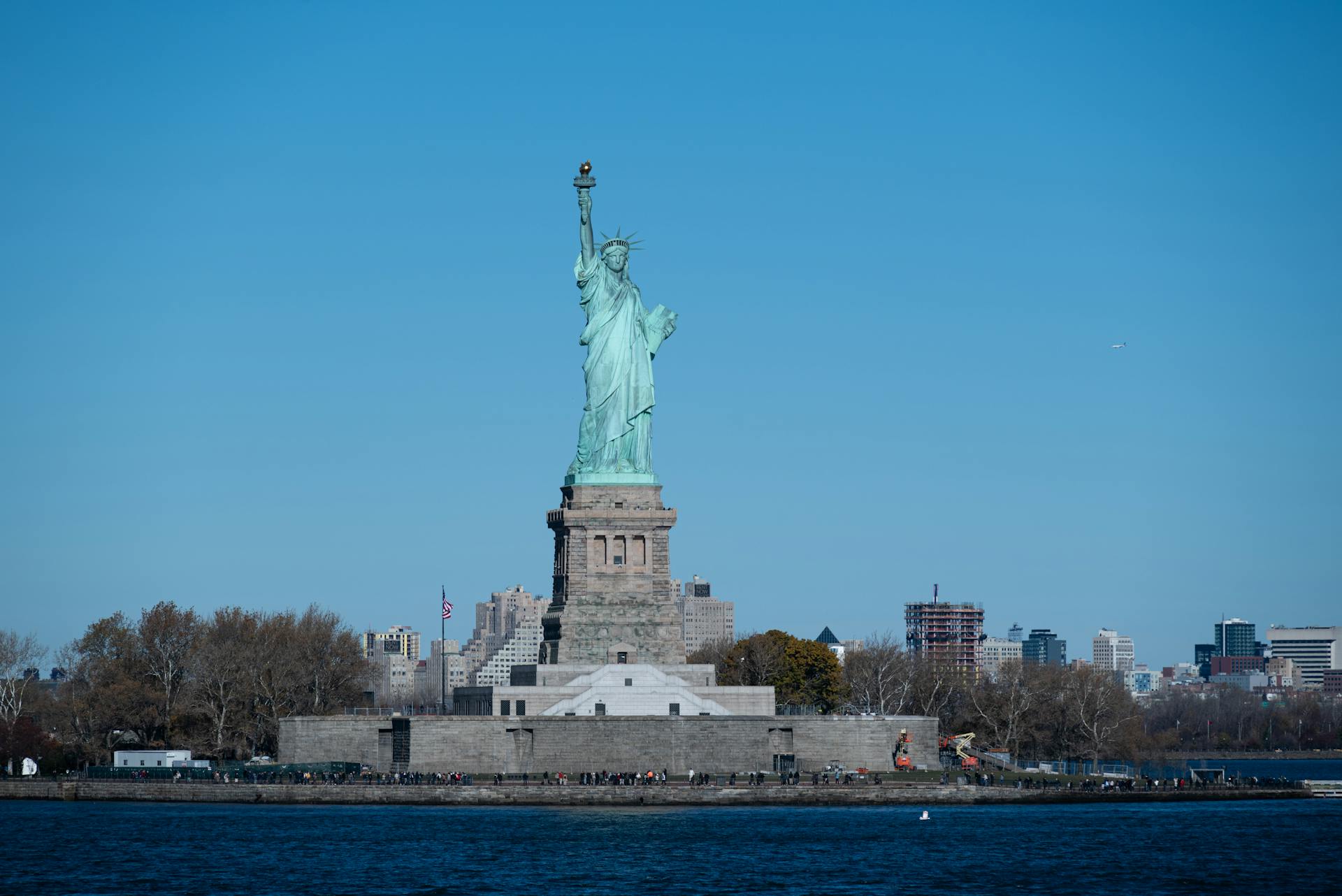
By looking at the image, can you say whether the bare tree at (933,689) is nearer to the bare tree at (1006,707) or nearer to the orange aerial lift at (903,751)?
the bare tree at (1006,707)

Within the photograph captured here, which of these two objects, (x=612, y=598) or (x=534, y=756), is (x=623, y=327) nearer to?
(x=612, y=598)

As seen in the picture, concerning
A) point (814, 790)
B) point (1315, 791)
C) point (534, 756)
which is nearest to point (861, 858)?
point (814, 790)

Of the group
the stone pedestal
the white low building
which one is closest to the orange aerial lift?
the stone pedestal

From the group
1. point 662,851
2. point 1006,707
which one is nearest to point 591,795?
point 662,851

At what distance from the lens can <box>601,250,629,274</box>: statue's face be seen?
9519 cm

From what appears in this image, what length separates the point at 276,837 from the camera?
74.2 m

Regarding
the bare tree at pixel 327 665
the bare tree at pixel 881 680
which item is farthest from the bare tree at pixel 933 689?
the bare tree at pixel 327 665

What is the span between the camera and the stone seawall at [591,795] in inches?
3302

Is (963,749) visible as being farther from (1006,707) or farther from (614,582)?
(614,582)

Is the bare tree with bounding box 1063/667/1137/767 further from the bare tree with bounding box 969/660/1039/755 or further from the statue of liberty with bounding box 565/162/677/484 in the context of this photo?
the statue of liberty with bounding box 565/162/677/484

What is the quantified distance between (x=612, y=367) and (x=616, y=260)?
15.3ft

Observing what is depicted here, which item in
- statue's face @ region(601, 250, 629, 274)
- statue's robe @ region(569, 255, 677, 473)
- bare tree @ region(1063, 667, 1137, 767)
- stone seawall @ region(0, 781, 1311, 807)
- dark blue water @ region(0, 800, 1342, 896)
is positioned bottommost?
dark blue water @ region(0, 800, 1342, 896)

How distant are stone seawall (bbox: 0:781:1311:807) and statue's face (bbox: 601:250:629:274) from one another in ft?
76.4

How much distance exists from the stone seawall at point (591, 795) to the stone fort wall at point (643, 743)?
7.91ft
